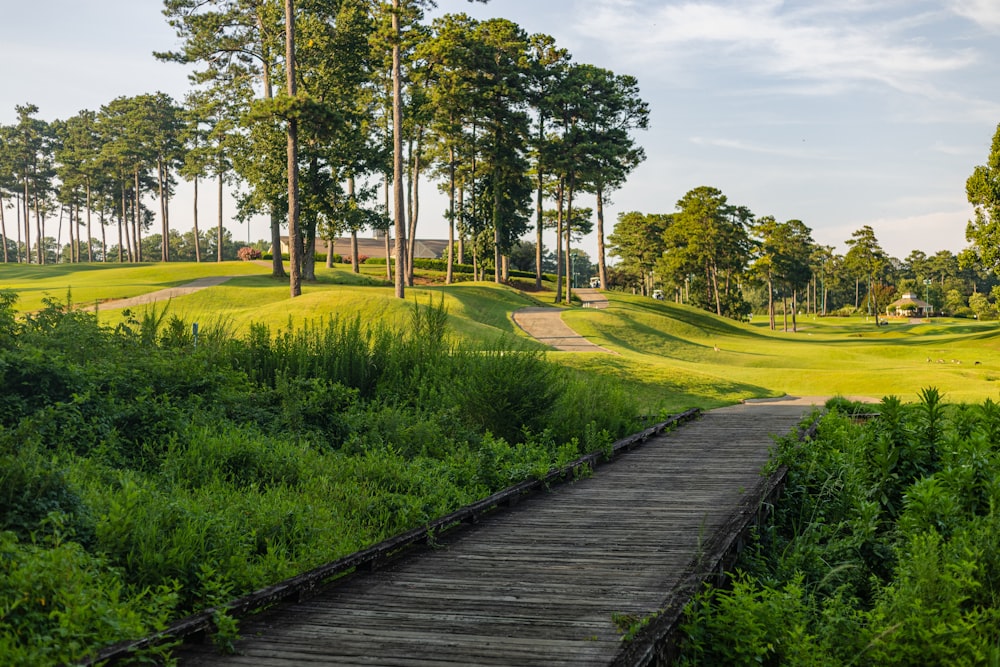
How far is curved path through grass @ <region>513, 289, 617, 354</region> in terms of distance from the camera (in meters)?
31.6

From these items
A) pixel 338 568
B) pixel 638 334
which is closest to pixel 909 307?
pixel 638 334

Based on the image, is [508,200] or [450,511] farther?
[508,200]

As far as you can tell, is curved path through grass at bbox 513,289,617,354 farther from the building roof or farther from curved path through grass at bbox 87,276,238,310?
the building roof

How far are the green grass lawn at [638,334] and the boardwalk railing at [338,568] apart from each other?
4766 mm

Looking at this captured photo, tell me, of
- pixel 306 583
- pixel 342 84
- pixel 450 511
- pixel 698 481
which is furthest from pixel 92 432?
pixel 342 84

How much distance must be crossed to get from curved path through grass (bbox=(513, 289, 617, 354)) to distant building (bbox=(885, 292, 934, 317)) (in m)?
68.0

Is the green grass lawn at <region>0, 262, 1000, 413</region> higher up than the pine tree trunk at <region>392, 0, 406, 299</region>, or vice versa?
the pine tree trunk at <region>392, 0, 406, 299</region>

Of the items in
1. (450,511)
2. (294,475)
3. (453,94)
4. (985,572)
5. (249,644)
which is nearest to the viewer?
(249,644)

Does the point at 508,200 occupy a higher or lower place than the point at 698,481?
higher

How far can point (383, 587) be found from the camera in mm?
5207

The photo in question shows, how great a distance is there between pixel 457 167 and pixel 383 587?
5050 cm

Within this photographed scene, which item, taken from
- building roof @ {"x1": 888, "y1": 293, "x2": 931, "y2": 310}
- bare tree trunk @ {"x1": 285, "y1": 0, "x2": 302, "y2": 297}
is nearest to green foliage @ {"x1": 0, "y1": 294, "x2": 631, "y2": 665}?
bare tree trunk @ {"x1": 285, "y1": 0, "x2": 302, "y2": 297}

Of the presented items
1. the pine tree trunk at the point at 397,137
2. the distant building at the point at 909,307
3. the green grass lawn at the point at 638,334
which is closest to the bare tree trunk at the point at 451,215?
the green grass lawn at the point at 638,334

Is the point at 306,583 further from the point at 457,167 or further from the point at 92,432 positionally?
the point at 457,167
